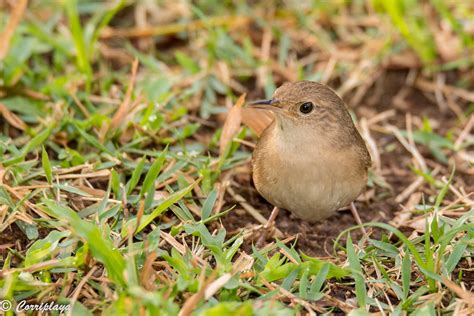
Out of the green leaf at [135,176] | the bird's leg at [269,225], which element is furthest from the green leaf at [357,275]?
the green leaf at [135,176]

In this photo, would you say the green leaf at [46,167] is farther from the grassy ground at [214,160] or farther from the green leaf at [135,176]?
the green leaf at [135,176]

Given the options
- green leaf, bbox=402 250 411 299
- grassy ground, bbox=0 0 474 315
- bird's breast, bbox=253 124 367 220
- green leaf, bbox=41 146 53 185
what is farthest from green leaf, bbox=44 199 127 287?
green leaf, bbox=402 250 411 299

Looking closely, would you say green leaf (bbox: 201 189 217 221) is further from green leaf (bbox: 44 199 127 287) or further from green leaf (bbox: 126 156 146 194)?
green leaf (bbox: 44 199 127 287)

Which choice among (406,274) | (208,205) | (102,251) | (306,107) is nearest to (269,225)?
(208,205)

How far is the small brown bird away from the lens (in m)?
4.34

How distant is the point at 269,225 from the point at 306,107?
0.77m

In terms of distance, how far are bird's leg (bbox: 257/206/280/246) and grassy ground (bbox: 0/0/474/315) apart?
0.02 metres

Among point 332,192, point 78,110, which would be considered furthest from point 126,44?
point 332,192

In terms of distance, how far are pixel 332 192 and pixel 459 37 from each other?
2.77m

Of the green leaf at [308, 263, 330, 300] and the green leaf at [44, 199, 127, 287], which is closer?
the green leaf at [44, 199, 127, 287]

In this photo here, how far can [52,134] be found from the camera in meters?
5.01

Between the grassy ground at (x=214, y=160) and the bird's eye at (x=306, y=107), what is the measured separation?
73 centimetres

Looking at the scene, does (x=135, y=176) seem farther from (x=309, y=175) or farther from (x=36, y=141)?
(x=309, y=175)

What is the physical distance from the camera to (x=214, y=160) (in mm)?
4949
